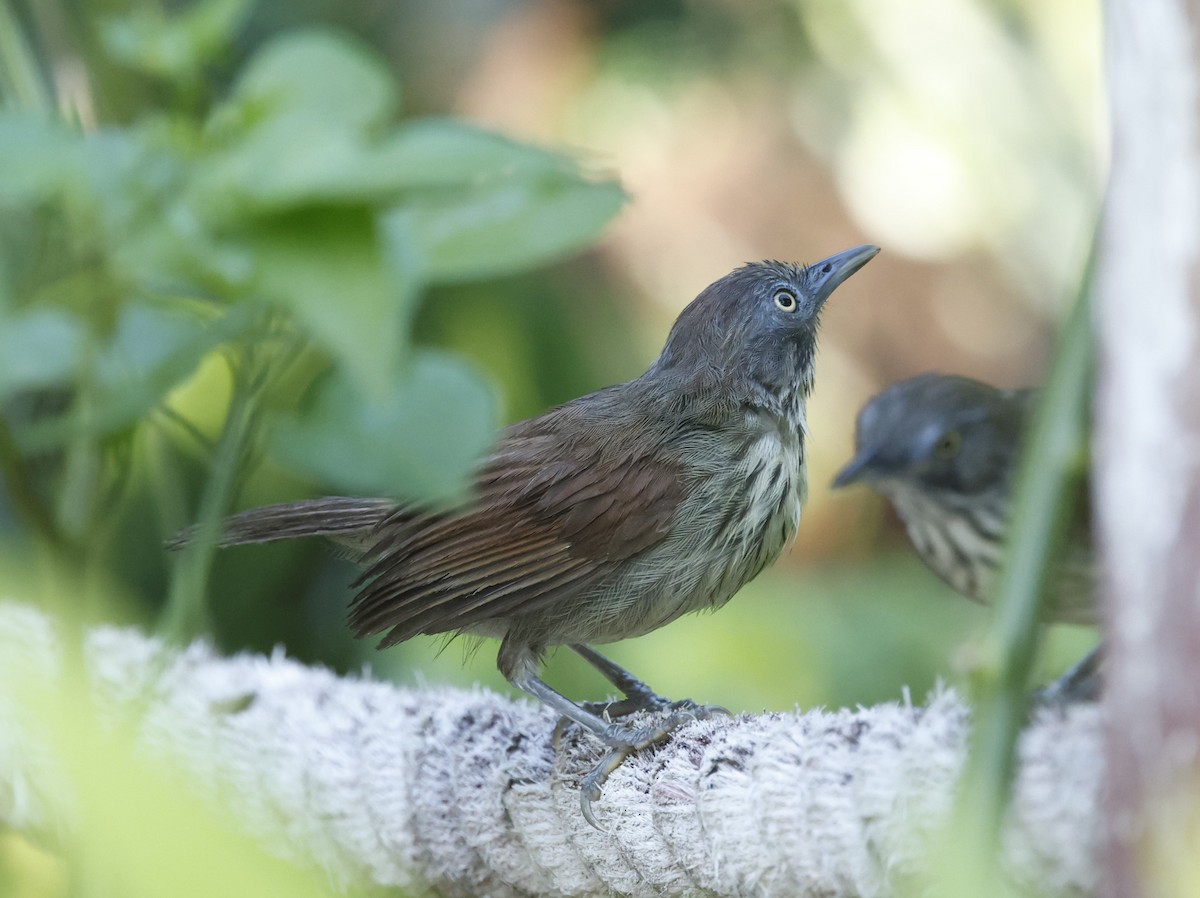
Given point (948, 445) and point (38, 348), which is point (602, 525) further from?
point (38, 348)

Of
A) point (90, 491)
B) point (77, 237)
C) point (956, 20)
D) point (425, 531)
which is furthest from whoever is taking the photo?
point (956, 20)

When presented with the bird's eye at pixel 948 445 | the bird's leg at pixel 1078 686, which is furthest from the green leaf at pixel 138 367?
the bird's eye at pixel 948 445

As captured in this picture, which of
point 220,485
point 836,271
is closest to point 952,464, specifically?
point 836,271

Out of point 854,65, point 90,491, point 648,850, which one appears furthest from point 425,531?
point 854,65

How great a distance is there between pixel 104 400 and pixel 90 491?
0.90ft

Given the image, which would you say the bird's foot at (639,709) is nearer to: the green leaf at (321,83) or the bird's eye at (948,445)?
the bird's eye at (948,445)

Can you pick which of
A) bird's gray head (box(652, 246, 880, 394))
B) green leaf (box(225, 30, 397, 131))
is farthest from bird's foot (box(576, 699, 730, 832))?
green leaf (box(225, 30, 397, 131))

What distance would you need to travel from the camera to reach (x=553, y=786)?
2.35 m

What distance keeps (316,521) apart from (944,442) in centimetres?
126

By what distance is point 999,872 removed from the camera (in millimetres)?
748

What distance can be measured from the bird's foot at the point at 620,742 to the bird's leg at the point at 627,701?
13 cm

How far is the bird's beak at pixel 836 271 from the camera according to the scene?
2.98 meters

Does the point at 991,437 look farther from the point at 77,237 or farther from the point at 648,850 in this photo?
the point at 77,237

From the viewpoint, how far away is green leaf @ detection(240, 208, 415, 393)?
0.70m
